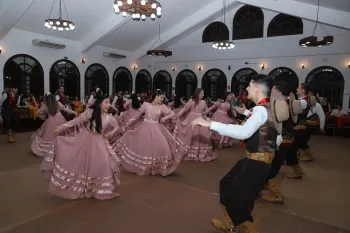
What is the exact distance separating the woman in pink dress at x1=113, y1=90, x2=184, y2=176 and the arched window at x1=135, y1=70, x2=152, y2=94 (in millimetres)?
12327

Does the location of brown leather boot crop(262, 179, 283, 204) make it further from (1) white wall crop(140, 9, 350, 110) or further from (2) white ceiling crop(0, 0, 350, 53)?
(1) white wall crop(140, 9, 350, 110)

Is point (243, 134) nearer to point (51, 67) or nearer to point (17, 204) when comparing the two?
point (17, 204)

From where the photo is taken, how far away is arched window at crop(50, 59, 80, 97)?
41.2 feet

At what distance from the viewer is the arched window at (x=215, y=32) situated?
47.0 feet

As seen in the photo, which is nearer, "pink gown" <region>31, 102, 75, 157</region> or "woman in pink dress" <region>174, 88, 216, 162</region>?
"pink gown" <region>31, 102, 75, 157</region>

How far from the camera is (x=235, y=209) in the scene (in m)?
2.12

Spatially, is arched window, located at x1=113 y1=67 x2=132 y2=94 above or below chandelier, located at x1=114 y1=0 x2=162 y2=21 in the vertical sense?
below

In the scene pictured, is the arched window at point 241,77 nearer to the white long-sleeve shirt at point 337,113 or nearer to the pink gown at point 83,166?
the white long-sleeve shirt at point 337,113

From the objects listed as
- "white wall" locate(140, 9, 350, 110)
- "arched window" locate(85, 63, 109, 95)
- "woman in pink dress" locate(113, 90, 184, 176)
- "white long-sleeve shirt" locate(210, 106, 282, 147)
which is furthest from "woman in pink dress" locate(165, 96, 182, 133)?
"arched window" locate(85, 63, 109, 95)

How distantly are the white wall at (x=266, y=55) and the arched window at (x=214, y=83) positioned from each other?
0.24 meters

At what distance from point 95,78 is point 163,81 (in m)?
4.41

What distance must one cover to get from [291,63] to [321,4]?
3677mm

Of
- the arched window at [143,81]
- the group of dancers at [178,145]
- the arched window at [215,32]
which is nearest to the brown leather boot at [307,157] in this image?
the group of dancers at [178,145]

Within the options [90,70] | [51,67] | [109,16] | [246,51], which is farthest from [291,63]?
[51,67]
